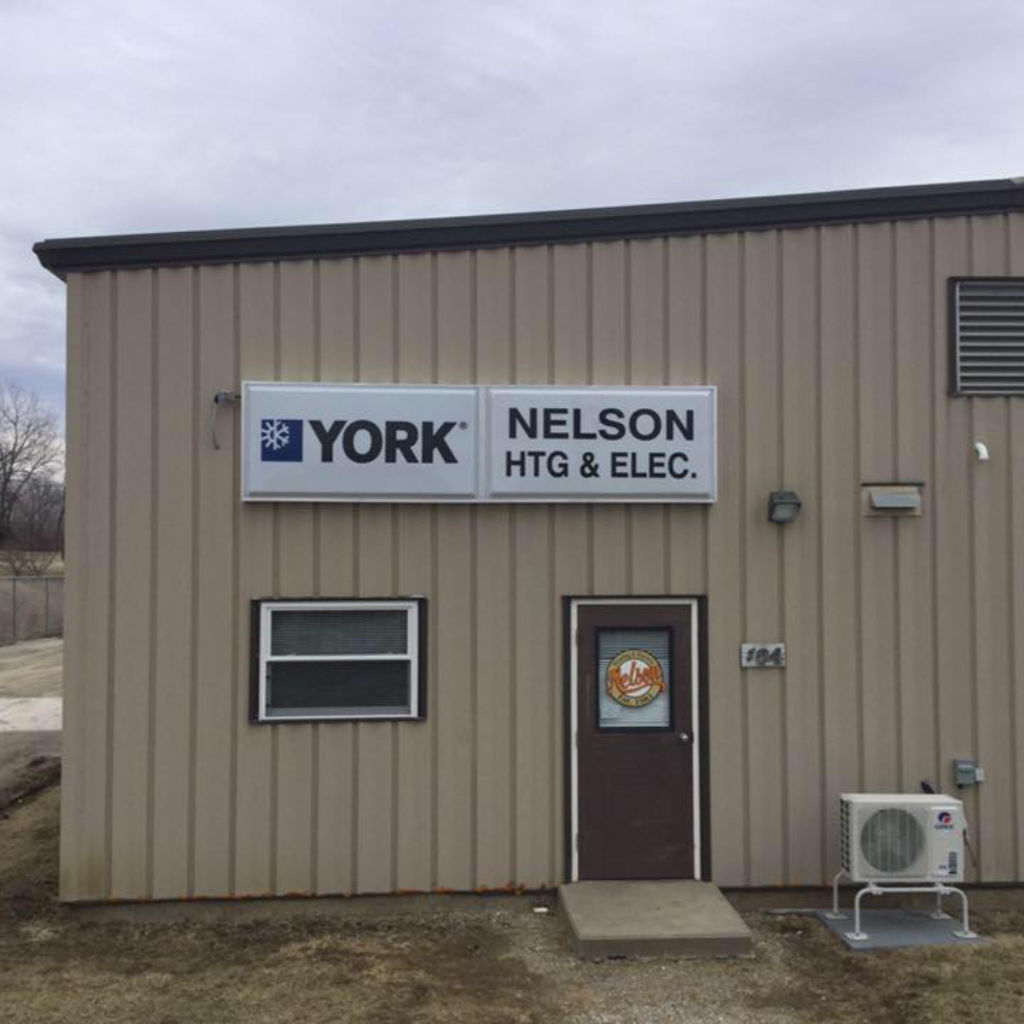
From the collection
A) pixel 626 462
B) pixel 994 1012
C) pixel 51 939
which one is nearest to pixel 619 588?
pixel 626 462

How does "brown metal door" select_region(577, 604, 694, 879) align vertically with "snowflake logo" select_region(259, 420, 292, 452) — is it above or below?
below

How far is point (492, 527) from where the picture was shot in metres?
6.64

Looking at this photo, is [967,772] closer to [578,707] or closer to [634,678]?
[634,678]

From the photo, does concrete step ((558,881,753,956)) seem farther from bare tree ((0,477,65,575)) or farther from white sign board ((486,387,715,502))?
bare tree ((0,477,65,575))

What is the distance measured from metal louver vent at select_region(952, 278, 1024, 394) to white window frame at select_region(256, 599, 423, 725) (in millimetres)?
3928

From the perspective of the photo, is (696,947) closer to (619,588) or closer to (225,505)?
(619,588)

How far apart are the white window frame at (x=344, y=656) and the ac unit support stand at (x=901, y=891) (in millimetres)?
2827

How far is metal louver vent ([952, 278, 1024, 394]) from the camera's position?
6824 mm

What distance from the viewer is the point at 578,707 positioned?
6621 millimetres

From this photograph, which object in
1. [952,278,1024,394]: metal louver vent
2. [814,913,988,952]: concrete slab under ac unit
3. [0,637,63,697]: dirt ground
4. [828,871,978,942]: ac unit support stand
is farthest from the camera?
[0,637,63,697]: dirt ground

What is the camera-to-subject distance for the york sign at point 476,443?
255 inches

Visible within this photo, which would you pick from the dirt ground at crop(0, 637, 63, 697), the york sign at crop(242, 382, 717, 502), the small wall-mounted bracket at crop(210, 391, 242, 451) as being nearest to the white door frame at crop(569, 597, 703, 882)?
the york sign at crop(242, 382, 717, 502)

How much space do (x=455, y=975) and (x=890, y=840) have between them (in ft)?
8.84

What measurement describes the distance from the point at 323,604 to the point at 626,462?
6.96 ft
